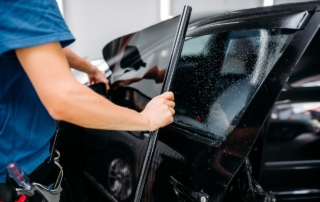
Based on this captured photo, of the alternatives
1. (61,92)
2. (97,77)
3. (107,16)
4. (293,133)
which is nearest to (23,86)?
(61,92)

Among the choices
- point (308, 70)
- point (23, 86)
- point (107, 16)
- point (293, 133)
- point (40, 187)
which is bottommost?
point (40, 187)

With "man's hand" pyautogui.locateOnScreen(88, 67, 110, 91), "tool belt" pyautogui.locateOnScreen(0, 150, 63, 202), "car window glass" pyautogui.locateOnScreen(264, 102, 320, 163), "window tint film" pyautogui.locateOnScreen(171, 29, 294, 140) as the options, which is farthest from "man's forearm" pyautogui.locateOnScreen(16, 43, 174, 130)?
"car window glass" pyautogui.locateOnScreen(264, 102, 320, 163)

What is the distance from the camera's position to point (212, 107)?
0.98 m

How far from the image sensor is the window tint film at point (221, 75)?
885 millimetres

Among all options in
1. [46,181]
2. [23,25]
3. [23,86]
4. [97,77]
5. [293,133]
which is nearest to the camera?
[23,25]

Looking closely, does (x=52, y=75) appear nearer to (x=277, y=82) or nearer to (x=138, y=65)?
(x=277, y=82)

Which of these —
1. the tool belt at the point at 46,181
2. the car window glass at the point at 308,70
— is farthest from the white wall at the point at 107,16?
the tool belt at the point at 46,181

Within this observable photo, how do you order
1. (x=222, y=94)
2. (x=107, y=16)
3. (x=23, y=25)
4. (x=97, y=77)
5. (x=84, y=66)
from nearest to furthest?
(x=23, y=25)
(x=222, y=94)
(x=84, y=66)
(x=97, y=77)
(x=107, y=16)

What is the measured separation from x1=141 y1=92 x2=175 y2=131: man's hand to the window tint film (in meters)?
0.21

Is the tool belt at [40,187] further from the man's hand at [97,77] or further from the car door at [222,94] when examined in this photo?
the man's hand at [97,77]

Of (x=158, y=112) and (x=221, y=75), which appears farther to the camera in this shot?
(x=221, y=75)

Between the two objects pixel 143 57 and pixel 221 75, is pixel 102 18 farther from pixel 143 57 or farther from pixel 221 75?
pixel 221 75

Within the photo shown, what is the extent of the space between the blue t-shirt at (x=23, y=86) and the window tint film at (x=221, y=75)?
481mm

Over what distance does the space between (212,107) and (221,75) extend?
11cm
